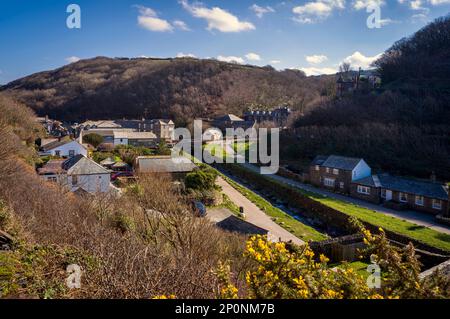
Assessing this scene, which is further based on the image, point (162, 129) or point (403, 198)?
point (162, 129)

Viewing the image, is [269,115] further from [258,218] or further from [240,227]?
[240,227]

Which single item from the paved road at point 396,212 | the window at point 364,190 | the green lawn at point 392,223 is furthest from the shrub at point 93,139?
the window at point 364,190

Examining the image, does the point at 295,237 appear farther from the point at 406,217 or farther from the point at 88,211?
the point at 88,211

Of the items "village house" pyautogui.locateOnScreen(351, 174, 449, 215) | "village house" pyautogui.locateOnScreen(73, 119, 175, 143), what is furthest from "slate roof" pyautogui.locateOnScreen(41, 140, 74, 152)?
"village house" pyautogui.locateOnScreen(351, 174, 449, 215)

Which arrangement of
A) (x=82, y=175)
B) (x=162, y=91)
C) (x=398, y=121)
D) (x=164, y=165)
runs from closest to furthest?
(x=82, y=175), (x=164, y=165), (x=398, y=121), (x=162, y=91)

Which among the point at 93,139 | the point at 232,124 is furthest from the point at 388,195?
the point at 232,124

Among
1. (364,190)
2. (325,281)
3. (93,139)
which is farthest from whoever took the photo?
(93,139)
